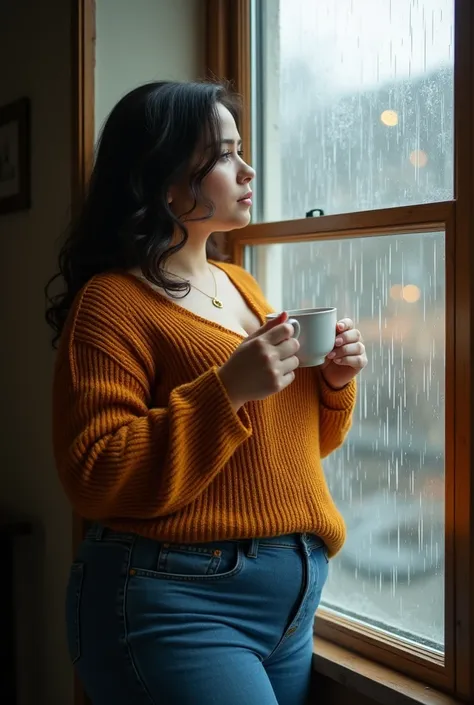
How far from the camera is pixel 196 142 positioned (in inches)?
49.5

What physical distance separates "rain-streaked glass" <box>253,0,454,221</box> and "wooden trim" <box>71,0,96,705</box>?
360 millimetres

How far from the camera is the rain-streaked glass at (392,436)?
4.30ft

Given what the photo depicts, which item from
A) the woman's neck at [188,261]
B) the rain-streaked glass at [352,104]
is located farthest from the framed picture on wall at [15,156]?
the woman's neck at [188,261]

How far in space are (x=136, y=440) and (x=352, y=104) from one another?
30.9 inches

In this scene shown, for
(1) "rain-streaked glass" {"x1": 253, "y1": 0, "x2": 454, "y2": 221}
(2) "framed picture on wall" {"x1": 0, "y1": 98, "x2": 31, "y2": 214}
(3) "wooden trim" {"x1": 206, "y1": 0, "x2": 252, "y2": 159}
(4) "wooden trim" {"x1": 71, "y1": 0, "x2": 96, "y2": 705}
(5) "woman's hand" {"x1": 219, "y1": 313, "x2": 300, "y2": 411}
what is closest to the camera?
(5) "woman's hand" {"x1": 219, "y1": 313, "x2": 300, "y2": 411}

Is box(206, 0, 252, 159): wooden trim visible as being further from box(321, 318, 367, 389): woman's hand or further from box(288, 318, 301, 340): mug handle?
box(288, 318, 301, 340): mug handle

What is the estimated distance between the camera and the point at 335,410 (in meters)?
1.32

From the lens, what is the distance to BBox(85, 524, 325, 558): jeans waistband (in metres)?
1.16

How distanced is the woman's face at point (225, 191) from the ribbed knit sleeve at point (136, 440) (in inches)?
12.1

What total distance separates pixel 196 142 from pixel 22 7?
89 centimetres

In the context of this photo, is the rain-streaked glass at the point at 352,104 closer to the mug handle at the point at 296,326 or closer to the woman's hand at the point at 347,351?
the woman's hand at the point at 347,351

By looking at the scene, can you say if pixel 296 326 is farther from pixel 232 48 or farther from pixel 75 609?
pixel 232 48

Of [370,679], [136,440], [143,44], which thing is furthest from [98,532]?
[143,44]

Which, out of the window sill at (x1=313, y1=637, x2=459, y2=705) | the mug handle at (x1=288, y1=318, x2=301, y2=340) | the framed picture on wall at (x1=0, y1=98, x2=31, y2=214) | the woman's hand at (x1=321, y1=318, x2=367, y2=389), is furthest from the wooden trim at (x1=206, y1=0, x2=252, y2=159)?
the window sill at (x1=313, y1=637, x2=459, y2=705)
